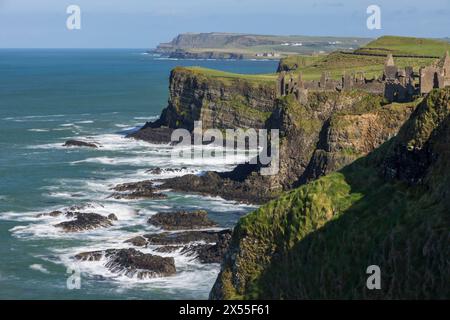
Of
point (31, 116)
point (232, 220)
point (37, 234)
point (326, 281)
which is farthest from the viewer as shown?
point (31, 116)

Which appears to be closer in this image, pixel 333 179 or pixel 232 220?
pixel 333 179

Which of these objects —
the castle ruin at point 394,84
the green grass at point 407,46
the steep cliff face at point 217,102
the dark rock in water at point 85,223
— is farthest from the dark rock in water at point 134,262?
the green grass at point 407,46

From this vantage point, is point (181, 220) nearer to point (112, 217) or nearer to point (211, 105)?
point (112, 217)

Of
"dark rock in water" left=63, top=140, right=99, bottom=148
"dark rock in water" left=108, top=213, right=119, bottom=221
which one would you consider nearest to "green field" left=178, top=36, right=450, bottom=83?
"dark rock in water" left=63, top=140, right=99, bottom=148

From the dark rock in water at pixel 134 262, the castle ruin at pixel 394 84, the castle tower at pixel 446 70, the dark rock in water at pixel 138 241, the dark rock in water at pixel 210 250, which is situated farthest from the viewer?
the castle ruin at pixel 394 84

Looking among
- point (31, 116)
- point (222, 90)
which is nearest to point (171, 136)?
point (222, 90)

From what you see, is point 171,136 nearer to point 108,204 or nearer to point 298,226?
point 108,204

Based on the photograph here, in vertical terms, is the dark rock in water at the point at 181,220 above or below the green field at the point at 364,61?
below

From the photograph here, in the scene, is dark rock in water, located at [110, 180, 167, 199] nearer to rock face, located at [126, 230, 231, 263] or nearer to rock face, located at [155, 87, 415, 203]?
rock face, located at [155, 87, 415, 203]

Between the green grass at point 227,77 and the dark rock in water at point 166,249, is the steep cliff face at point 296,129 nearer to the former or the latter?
the green grass at point 227,77
